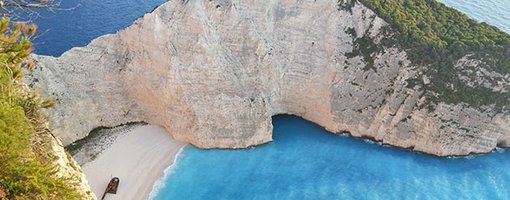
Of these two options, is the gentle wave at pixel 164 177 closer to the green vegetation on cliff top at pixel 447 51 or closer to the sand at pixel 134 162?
the sand at pixel 134 162

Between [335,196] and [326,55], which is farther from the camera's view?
[326,55]

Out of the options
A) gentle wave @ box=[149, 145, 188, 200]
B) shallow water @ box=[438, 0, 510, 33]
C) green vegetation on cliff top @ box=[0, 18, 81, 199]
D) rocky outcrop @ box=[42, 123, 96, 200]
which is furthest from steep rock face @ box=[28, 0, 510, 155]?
shallow water @ box=[438, 0, 510, 33]

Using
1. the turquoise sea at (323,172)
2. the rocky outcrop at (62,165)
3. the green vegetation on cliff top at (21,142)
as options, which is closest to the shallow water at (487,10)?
the turquoise sea at (323,172)

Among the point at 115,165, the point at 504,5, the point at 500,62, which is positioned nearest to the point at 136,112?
the point at 115,165

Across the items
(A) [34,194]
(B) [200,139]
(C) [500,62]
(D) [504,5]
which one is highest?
(D) [504,5]

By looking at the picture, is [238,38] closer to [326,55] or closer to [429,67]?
[326,55]

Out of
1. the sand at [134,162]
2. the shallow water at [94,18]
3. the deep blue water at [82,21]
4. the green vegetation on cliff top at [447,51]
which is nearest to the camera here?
the sand at [134,162]

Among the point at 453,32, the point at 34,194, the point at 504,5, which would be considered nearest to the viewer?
the point at 34,194

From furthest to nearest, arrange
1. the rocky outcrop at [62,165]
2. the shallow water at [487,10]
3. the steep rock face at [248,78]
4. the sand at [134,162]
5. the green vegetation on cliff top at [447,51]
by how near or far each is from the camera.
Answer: the shallow water at [487,10]
the green vegetation on cliff top at [447,51]
the steep rock face at [248,78]
the sand at [134,162]
the rocky outcrop at [62,165]
